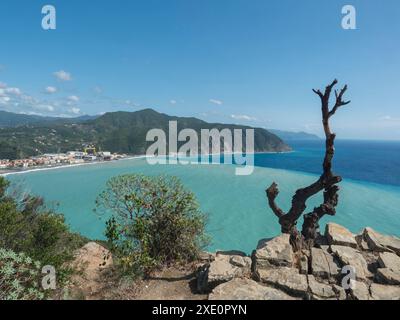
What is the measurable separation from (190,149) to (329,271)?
442ft

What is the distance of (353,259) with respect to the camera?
7801 mm

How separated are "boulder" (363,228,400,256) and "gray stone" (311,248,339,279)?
6.84ft

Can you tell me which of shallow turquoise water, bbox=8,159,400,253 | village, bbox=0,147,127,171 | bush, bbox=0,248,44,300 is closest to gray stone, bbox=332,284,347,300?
bush, bbox=0,248,44,300

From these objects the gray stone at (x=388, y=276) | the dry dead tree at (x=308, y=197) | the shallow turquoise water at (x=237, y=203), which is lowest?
the shallow turquoise water at (x=237, y=203)

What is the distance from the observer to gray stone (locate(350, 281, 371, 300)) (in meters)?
6.24

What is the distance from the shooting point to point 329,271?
23.7 ft

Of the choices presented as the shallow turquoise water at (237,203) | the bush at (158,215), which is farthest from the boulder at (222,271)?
the shallow turquoise water at (237,203)

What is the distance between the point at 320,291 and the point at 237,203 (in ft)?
142

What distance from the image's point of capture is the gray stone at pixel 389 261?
7422 mm

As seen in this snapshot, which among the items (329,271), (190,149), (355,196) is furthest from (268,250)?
(190,149)

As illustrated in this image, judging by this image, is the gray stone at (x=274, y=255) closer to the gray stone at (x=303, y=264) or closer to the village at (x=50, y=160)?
the gray stone at (x=303, y=264)

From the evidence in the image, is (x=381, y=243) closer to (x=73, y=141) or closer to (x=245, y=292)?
(x=245, y=292)

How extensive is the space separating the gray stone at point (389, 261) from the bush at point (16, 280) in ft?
27.8
